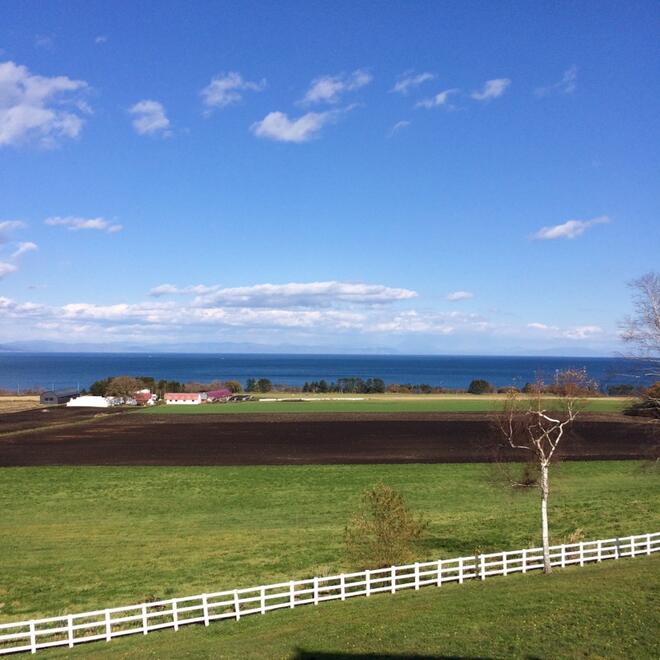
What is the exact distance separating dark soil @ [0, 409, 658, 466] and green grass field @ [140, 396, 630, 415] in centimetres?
907

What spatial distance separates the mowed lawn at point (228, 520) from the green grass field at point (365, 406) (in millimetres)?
56311

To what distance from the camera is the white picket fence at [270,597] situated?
1942 cm

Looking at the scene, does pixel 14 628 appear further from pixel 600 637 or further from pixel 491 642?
pixel 600 637

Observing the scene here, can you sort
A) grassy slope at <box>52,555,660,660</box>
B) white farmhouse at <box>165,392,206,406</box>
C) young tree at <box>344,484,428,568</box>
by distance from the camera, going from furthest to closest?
white farmhouse at <box>165,392,206,406</box>, young tree at <box>344,484,428,568</box>, grassy slope at <box>52,555,660,660</box>

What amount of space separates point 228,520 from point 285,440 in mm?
36706

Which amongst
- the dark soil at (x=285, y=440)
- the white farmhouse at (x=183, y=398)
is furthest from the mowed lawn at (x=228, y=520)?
the white farmhouse at (x=183, y=398)

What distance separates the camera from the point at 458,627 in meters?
17.4

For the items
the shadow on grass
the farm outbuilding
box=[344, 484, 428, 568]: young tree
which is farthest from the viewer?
the farm outbuilding

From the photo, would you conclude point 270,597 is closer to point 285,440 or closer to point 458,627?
point 458,627

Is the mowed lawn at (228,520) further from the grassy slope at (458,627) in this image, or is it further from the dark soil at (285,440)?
the grassy slope at (458,627)

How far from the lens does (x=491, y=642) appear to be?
52.7 feet

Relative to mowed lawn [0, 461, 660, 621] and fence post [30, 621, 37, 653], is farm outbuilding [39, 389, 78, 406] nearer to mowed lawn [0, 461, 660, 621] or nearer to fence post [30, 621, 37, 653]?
mowed lawn [0, 461, 660, 621]

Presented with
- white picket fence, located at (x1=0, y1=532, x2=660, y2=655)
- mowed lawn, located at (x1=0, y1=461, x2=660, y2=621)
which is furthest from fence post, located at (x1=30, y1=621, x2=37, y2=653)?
mowed lawn, located at (x1=0, y1=461, x2=660, y2=621)

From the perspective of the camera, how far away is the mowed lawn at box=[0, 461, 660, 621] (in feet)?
85.8
